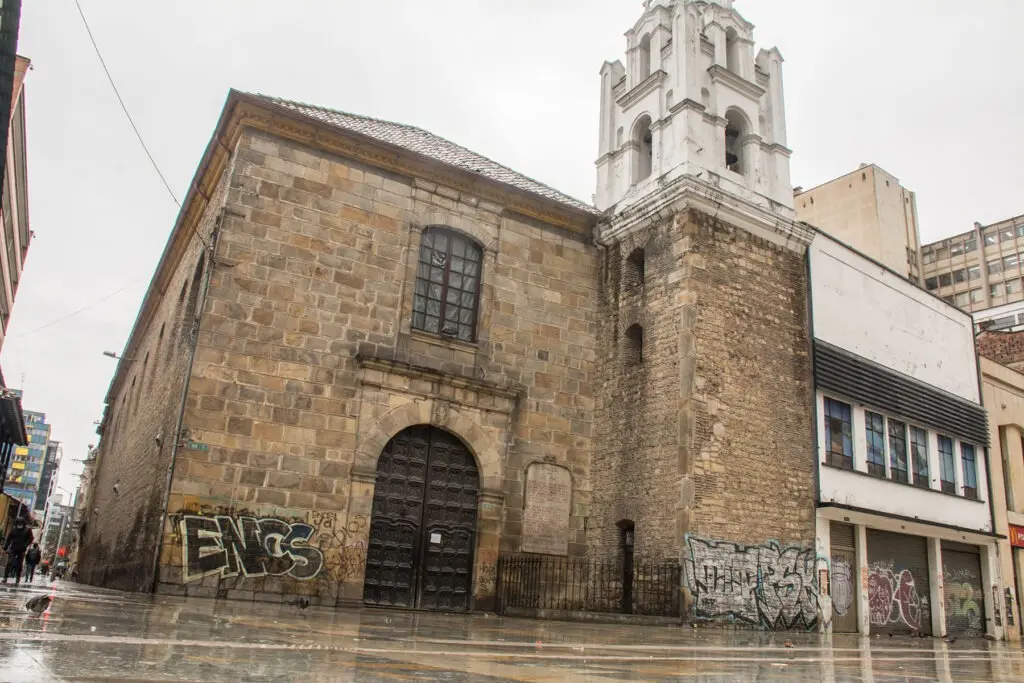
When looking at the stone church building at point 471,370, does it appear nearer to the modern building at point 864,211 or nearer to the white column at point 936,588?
the white column at point 936,588

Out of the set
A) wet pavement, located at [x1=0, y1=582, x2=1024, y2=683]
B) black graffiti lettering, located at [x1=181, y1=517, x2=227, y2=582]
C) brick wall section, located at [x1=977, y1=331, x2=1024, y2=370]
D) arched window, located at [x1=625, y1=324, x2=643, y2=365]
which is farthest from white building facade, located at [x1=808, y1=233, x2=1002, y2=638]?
black graffiti lettering, located at [x1=181, y1=517, x2=227, y2=582]

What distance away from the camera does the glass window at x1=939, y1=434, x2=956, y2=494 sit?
20.5 metres

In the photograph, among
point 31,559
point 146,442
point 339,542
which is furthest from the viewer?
point 31,559

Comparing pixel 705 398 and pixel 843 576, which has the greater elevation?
pixel 705 398

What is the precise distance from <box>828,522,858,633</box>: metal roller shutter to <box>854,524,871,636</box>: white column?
0.25 feet

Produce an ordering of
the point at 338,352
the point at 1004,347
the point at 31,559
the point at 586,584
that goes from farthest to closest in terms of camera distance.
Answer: the point at 1004,347 → the point at 31,559 → the point at 586,584 → the point at 338,352

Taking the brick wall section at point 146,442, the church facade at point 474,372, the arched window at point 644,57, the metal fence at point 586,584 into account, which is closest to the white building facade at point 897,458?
the church facade at point 474,372

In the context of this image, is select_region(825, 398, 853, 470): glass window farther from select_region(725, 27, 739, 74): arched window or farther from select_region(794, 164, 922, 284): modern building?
select_region(794, 164, 922, 284): modern building

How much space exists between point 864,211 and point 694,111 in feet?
55.4

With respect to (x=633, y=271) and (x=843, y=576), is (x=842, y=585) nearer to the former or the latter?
(x=843, y=576)

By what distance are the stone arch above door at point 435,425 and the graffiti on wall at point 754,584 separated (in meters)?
4.06

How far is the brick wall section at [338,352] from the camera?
13.4 m

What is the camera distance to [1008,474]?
23250 mm

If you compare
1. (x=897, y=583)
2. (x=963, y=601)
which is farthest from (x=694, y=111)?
(x=963, y=601)
